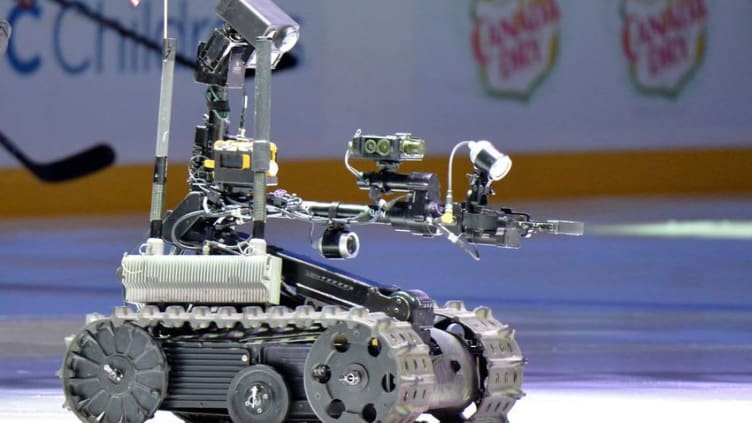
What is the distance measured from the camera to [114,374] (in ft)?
21.6

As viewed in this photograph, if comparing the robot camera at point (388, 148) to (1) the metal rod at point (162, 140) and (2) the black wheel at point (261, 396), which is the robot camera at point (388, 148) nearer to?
(1) the metal rod at point (162, 140)

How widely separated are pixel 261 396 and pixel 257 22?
4.92 feet

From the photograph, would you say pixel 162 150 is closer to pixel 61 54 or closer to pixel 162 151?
pixel 162 151

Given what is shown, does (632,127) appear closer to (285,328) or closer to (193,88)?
(193,88)

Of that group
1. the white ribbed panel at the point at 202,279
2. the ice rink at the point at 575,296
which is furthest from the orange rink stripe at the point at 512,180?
the white ribbed panel at the point at 202,279

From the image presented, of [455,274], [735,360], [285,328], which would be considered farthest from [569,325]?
[285,328]

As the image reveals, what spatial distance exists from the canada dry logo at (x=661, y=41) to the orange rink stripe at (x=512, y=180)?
86 cm

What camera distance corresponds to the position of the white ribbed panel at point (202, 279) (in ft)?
21.2

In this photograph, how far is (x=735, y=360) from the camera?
32.3 feet

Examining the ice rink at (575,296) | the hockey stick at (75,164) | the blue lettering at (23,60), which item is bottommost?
the ice rink at (575,296)

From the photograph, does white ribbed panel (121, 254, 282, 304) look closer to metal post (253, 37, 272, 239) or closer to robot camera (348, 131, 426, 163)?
metal post (253, 37, 272, 239)

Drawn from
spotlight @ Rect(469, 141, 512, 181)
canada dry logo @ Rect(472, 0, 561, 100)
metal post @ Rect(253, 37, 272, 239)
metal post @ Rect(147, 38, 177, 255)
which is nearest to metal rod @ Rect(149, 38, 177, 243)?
metal post @ Rect(147, 38, 177, 255)

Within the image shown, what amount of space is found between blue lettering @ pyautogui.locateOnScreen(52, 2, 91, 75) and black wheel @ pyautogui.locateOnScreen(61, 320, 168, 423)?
506 inches

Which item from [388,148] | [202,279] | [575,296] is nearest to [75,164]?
[575,296]
